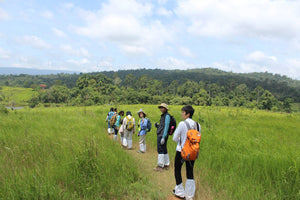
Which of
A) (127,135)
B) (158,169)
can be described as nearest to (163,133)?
(158,169)

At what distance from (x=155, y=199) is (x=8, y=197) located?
8.47ft

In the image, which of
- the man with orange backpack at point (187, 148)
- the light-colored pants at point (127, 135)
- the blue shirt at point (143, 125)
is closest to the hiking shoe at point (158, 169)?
the man with orange backpack at point (187, 148)

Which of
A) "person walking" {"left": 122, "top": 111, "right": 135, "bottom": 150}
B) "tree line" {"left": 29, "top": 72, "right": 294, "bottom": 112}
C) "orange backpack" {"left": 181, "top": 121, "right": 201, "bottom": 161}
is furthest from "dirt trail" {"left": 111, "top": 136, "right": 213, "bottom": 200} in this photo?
"tree line" {"left": 29, "top": 72, "right": 294, "bottom": 112}

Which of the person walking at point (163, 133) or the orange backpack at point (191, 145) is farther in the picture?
the person walking at point (163, 133)

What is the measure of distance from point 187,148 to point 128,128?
3.96 meters

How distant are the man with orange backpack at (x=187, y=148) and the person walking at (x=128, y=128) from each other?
3.54 metres

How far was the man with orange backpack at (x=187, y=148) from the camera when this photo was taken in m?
3.21

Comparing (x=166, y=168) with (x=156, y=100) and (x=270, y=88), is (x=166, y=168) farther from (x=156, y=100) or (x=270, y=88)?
(x=270, y=88)

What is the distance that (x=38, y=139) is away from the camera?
17.1 feet

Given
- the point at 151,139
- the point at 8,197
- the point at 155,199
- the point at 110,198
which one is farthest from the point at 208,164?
the point at 8,197

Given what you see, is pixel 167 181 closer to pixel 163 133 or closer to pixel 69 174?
pixel 163 133

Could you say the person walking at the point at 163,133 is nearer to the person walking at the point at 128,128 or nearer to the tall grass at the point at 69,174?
the tall grass at the point at 69,174

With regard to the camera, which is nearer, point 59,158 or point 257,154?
point 59,158

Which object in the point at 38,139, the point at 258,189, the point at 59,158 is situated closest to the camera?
the point at 258,189
